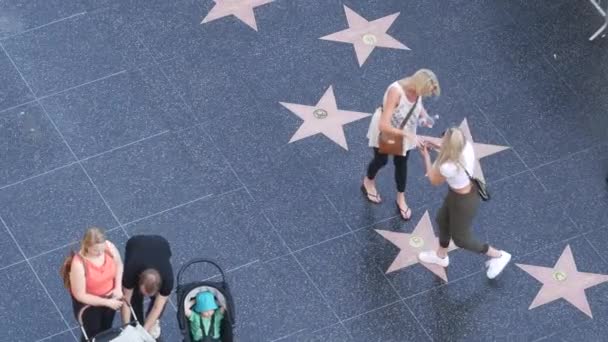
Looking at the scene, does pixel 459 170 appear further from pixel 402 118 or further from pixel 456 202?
pixel 402 118

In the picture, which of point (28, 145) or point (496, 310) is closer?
point (496, 310)

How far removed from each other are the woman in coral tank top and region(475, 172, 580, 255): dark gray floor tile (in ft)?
11.0

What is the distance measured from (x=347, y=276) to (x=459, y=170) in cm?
151

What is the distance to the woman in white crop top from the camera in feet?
32.9

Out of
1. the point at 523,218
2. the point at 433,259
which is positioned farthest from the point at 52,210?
the point at 523,218

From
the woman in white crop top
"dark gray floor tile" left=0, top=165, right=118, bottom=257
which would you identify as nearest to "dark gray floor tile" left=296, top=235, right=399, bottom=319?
the woman in white crop top

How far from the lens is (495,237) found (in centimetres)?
1138

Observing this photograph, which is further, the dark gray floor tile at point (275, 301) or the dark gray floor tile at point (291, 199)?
the dark gray floor tile at point (291, 199)

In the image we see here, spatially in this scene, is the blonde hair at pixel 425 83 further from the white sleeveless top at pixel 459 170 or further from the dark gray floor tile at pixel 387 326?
the dark gray floor tile at pixel 387 326

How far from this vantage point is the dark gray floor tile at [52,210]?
36.6 feet

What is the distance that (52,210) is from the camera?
11344mm

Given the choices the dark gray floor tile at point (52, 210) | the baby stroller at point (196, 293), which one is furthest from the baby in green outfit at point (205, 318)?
the dark gray floor tile at point (52, 210)

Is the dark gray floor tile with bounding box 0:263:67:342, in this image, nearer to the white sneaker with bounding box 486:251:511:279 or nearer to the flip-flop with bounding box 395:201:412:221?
the flip-flop with bounding box 395:201:412:221

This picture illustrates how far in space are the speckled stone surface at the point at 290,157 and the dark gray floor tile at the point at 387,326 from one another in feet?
0.06
